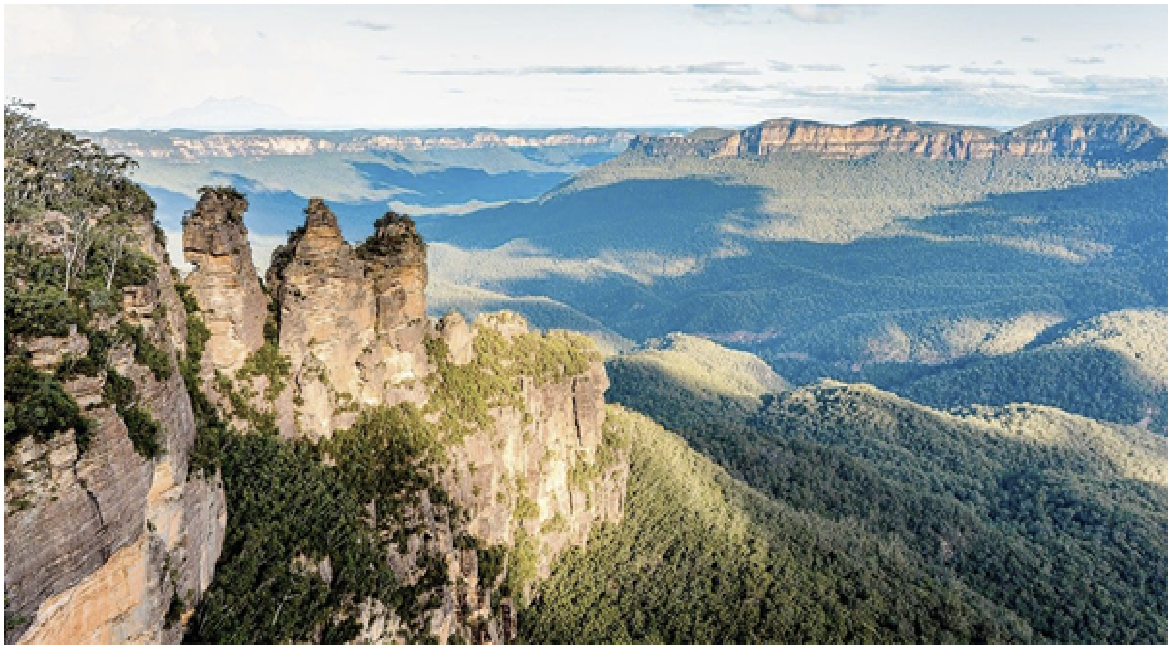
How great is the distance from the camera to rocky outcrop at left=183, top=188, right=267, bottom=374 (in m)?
35.8

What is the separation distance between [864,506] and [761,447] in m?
12.0

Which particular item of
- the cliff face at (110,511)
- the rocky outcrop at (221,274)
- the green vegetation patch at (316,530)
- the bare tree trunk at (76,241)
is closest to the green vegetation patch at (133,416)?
the cliff face at (110,511)

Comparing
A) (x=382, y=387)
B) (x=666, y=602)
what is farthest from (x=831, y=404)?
(x=382, y=387)

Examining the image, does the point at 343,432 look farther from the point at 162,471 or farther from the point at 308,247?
the point at 162,471

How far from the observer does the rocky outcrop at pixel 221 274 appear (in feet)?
118

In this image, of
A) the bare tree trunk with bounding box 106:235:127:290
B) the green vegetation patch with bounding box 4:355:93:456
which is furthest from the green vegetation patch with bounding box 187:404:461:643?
the green vegetation patch with bounding box 4:355:93:456

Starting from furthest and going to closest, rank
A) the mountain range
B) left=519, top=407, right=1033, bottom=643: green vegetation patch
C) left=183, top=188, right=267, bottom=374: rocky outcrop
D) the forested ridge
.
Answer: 1. the forested ridge
2. left=519, top=407, right=1033, bottom=643: green vegetation patch
3. left=183, top=188, right=267, bottom=374: rocky outcrop
4. the mountain range

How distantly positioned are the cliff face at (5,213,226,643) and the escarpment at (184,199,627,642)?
329 cm

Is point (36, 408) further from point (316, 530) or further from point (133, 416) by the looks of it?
point (316, 530)

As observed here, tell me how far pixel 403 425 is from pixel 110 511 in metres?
21.7

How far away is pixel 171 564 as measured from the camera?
25.7 meters

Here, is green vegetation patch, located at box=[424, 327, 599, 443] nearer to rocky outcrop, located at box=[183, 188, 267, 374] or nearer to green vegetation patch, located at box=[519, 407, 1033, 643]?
green vegetation patch, located at box=[519, 407, 1033, 643]

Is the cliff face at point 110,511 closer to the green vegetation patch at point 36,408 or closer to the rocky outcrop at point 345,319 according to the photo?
the green vegetation patch at point 36,408

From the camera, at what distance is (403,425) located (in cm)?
4319
